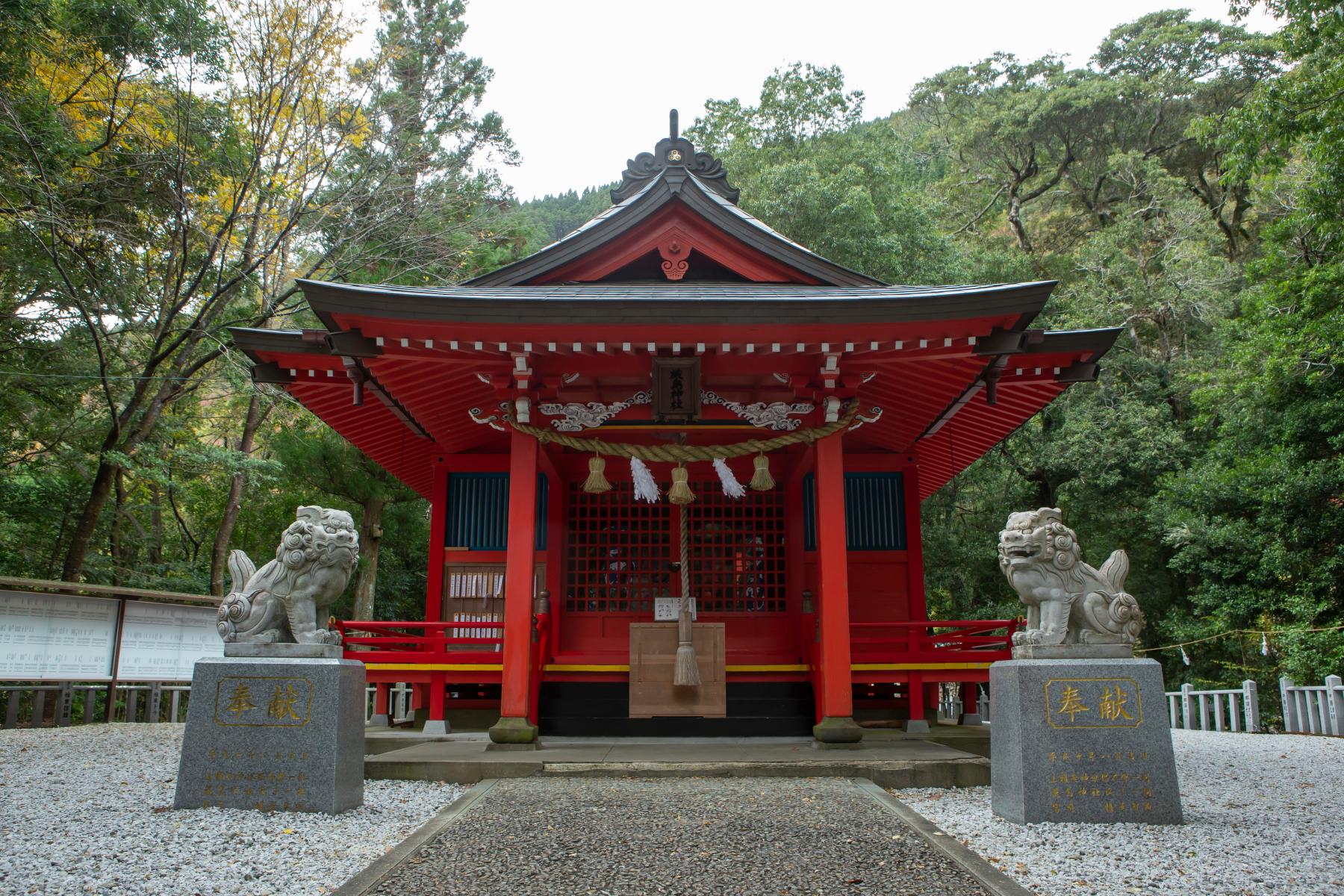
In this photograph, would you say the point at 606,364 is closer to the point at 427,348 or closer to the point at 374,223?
the point at 427,348

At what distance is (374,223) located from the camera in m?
15.1

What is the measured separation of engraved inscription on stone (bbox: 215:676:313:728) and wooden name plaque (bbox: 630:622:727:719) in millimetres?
3694

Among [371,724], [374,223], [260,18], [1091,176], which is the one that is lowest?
[371,724]

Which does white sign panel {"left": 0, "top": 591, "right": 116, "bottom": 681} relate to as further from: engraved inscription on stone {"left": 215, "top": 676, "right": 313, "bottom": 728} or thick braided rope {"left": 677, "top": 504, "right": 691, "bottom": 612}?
thick braided rope {"left": 677, "top": 504, "right": 691, "bottom": 612}

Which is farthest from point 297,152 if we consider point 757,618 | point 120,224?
point 757,618

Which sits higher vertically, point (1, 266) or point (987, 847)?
point (1, 266)

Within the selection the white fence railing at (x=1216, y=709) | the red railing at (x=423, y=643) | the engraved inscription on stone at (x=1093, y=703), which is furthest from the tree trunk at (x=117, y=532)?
the white fence railing at (x=1216, y=709)

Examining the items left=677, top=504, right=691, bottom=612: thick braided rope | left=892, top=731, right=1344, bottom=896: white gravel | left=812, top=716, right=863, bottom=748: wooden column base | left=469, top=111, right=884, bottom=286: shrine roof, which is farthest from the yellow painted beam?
left=469, top=111, right=884, bottom=286: shrine roof

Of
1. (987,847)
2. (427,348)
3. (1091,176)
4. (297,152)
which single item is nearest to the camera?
(987,847)

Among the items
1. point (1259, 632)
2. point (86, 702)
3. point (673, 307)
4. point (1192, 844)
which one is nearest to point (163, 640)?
point (86, 702)

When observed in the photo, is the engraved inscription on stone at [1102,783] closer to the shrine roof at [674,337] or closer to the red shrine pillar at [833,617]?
the red shrine pillar at [833,617]

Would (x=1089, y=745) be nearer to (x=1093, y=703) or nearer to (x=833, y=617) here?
(x=1093, y=703)

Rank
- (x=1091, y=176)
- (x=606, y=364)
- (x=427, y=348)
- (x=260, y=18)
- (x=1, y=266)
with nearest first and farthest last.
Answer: (x=427, y=348), (x=606, y=364), (x=1, y=266), (x=260, y=18), (x=1091, y=176)

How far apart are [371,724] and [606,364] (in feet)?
16.7
